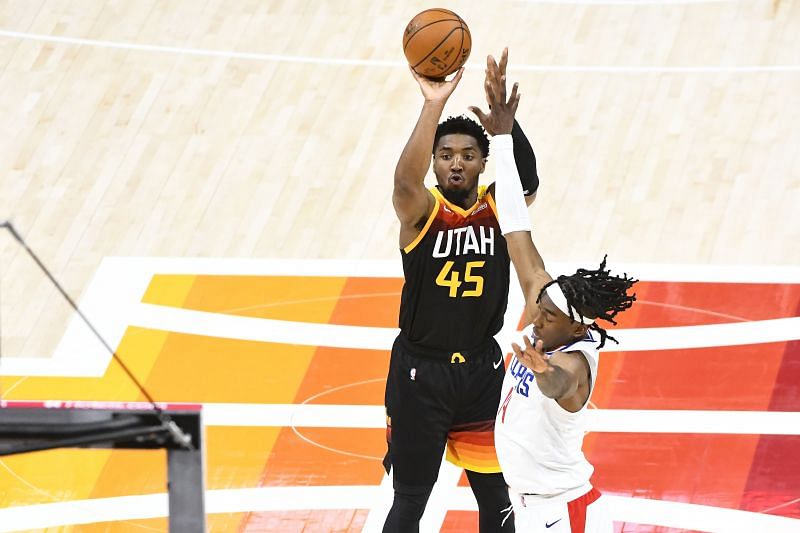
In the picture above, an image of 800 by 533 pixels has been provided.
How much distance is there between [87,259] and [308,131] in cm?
190

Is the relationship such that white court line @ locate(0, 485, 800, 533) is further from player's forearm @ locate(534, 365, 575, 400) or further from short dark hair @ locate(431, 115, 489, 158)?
player's forearm @ locate(534, 365, 575, 400)

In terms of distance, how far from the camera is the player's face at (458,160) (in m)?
5.47

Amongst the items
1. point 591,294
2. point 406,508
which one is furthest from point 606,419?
point 591,294

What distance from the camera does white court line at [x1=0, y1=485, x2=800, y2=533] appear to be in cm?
659

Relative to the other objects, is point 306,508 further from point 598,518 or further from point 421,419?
point 598,518

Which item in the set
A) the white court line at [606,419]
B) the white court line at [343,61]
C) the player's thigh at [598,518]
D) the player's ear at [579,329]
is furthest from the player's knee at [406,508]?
the white court line at [343,61]

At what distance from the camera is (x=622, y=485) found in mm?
6887

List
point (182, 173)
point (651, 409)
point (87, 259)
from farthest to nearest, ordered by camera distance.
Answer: point (182, 173)
point (87, 259)
point (651, 409)

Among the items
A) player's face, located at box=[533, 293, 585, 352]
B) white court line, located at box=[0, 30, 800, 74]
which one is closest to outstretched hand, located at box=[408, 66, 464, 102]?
player's face, located at box=[533, 293, 585, 352]

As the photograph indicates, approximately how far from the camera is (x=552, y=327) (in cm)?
464

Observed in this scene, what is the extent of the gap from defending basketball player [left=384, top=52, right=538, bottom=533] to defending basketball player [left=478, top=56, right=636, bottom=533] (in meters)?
0.47

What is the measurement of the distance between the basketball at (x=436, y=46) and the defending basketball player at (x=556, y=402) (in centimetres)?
51

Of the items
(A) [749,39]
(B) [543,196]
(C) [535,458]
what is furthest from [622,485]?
(A) [749,39]

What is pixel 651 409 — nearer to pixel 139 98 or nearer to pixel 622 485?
pixel 622 485
